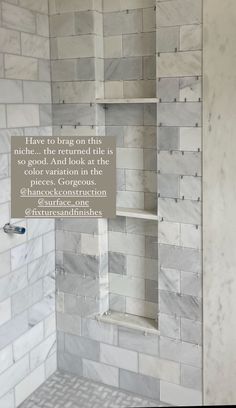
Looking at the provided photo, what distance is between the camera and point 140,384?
2.40 m

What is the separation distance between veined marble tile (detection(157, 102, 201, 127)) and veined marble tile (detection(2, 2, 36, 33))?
688mm

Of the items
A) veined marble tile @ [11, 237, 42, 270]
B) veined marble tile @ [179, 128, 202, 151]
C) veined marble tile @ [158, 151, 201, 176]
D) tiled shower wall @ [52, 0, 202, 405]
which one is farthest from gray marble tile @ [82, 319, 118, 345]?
veined marble tile @ [179, 128, 202, 151]

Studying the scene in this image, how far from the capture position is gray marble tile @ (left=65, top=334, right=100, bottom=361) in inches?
98.0

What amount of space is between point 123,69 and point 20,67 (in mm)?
469

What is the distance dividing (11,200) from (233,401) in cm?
132

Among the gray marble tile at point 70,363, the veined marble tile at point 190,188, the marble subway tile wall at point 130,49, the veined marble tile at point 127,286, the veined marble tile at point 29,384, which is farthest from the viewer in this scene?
the gray marble tile at point 70,363

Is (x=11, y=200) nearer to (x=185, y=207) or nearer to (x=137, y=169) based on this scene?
(x=137, y=169)

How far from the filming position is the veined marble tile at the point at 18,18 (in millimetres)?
2069

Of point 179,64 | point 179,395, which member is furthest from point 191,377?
point 179,64

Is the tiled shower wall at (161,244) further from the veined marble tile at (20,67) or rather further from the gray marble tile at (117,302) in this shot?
the veined marble tile at (20,67)

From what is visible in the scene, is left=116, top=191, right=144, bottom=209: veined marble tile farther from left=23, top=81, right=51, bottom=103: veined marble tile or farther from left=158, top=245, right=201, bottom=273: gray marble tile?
left=23, top=81, right=51, bottom=103: veined marble tile

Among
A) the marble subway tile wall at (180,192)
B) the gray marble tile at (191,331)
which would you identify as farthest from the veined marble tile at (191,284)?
the gray marble tile at (191,331)

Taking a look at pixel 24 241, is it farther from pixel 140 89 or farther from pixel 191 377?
pixel 191 377

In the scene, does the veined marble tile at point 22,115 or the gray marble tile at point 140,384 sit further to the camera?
the gray marble tile at point 140,384
